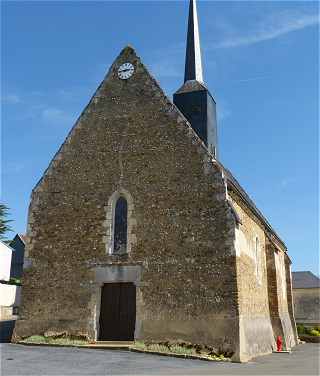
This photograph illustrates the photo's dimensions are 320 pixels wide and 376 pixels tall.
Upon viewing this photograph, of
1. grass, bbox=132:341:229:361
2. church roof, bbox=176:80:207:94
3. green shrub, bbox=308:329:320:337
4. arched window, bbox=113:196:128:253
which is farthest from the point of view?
green shrub, bbox=308:329:320:337

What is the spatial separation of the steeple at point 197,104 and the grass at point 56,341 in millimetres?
9368

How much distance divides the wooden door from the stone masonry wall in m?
0.36

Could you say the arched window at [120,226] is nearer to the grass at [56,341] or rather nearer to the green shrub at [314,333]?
the grass at [56,341]

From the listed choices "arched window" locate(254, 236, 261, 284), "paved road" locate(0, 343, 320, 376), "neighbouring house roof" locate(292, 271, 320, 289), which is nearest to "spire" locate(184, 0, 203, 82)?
"arched window" locate(254, 236, 261, 284)

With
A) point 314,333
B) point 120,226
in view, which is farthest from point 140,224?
point 314,333

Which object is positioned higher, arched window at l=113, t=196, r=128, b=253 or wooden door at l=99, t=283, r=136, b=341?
arched window at l=113, t=196, r=128, b=253

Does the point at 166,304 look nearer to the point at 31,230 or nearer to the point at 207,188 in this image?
the point at 207,188

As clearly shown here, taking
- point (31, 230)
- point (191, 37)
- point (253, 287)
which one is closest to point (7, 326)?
point (31, 230)

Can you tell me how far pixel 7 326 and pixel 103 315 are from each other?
7.64 m

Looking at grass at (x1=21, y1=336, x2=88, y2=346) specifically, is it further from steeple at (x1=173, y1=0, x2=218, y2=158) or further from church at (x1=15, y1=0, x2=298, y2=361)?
steeple at (x1=173, y1=0, x2=218, y2=158)

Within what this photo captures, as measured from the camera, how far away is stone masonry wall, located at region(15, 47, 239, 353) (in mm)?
12773

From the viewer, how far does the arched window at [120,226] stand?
46.9 feet

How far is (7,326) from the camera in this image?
1917 centimetres

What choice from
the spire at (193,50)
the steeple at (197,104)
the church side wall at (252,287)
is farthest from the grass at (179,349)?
the spire at (193,50)
